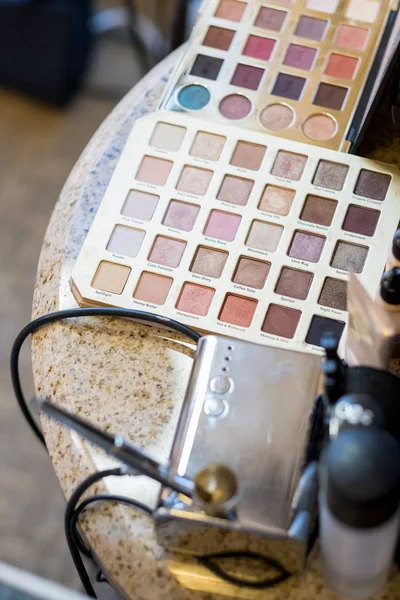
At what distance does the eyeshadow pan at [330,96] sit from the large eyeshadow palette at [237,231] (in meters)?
0.08

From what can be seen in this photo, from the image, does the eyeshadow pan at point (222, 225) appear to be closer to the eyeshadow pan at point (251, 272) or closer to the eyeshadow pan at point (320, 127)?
the eyeshadow pan at point (251, 272)

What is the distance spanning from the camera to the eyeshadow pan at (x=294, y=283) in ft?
2.48

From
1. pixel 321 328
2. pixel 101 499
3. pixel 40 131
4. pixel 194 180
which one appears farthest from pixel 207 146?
pixel 40 131

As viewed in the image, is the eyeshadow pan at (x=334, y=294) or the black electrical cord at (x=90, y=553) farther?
the eyeshadow pan at (x=334, y=294)

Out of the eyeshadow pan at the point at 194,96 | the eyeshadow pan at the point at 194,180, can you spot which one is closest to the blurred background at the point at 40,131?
the eyeshadow pan at the point at 194,96

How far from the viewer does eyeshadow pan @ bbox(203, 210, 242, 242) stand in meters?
0.79

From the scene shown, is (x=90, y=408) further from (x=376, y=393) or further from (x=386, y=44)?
(x=386, y=44)

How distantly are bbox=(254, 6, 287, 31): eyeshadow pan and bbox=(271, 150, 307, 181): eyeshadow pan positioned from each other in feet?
0.63

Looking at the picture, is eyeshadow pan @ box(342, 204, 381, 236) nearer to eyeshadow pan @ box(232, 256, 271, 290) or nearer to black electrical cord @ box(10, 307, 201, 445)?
eyeshadow pan @ box(232, 256, 271, 290)

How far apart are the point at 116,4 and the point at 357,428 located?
1.85 meters

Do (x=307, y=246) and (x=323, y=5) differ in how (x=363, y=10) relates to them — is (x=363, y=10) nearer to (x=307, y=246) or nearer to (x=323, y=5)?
(x=323, y=5)

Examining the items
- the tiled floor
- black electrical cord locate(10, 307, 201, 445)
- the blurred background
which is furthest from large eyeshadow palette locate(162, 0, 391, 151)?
the tiled floor

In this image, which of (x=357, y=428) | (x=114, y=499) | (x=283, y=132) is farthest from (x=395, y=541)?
(x=283, y=132)

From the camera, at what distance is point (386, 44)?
90cm
